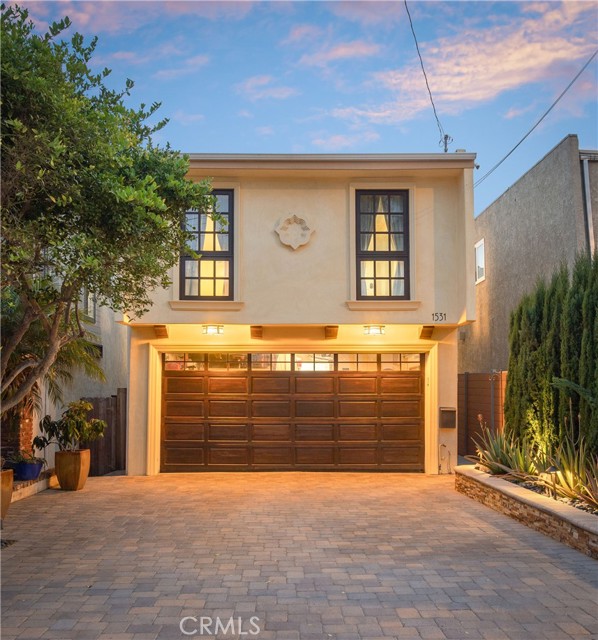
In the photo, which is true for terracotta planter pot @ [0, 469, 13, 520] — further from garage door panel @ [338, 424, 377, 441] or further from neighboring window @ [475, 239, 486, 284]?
neighboring window @ [475, 239, 486, 284]

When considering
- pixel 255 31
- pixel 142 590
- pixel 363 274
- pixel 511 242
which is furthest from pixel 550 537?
pixel 511 242

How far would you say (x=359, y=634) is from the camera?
4.68m

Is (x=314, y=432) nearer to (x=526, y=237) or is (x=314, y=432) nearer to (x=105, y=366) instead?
(x=105, y=366)

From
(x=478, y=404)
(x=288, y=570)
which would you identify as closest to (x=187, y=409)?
(x=478, y=404)

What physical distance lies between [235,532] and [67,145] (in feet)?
16.3

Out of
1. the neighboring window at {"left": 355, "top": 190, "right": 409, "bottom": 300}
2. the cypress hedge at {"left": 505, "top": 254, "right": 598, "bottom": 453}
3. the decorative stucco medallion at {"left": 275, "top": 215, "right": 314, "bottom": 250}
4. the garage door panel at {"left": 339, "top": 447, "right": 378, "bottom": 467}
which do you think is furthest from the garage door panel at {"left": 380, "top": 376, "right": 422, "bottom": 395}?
the decorative stucco medallion at {"left": 275, "top": 215, "right": 314, "bottom": 250}

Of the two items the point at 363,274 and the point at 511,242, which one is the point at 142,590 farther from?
the point at 511,242

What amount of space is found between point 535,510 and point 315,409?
574cm

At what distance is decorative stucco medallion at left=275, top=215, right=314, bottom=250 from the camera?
1183 centimetres

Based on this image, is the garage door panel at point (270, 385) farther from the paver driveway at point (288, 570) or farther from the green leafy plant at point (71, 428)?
the green leafy plant at point (71, 428)

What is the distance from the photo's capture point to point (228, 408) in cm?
1292

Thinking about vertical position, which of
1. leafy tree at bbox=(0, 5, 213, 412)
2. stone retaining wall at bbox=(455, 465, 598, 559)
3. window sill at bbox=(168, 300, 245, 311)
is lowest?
stone retaining wall at bbox=(455, 465, 598, 559)

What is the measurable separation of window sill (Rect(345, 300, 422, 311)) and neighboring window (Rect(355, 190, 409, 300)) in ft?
0.57

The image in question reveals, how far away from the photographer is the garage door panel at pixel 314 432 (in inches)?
508
